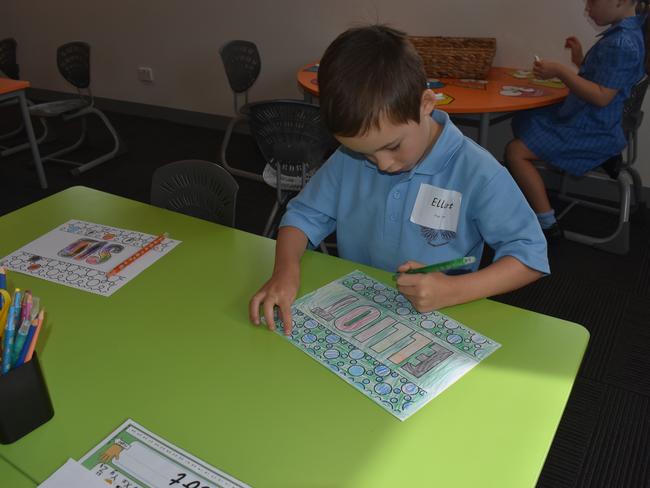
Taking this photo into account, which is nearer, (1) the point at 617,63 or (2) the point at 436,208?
(2) the point at 436,208

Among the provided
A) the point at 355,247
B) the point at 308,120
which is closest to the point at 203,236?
the point at 355,247

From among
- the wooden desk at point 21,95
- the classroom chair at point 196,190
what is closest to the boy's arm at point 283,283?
the classroom chair at point 196,190

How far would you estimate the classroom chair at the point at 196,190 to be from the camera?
1522mm

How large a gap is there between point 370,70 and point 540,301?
1.69 m

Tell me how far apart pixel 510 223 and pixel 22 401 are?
2.87ft

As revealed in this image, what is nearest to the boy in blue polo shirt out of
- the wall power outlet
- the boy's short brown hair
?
the boy's short brown hair

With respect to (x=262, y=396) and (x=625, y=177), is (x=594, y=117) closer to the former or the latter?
(x=625, y=177)

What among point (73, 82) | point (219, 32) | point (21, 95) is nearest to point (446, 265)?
point (21, 95)

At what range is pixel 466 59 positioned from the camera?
2818 mm

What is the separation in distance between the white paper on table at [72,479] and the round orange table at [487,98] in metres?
2.01

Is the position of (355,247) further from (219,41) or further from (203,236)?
(219,41)

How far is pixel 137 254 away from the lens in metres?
1.22

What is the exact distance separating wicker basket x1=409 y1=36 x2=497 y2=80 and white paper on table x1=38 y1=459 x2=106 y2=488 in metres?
2.56

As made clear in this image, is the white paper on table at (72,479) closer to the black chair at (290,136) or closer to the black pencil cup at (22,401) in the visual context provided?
the black pencil cup at (22,401)
